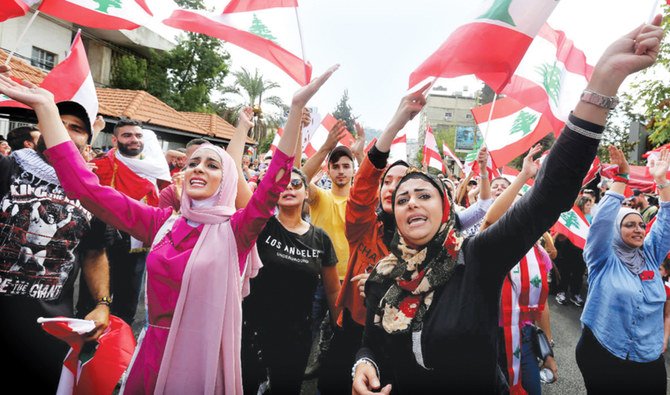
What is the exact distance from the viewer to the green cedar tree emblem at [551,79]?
10.6 feet

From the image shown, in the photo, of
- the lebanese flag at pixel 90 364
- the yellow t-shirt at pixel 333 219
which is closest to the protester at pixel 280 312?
the yellow t-shirt at pixel 333 219

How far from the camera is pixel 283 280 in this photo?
2631mm

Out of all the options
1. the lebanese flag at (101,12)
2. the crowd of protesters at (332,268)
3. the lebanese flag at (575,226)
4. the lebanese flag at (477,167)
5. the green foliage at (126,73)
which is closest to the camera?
the crowd of protesters at (332,268)

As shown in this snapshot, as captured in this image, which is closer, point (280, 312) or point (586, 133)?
point (586, 133)

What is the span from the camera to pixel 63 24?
15.0 m

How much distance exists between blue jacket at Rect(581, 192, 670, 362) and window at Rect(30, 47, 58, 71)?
17.0 m

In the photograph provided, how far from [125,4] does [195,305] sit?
2.52 metres

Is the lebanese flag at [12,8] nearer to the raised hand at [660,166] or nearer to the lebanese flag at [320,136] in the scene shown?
the raised hand at [660,166]

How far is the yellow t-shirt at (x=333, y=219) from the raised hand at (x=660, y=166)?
91.3 inches

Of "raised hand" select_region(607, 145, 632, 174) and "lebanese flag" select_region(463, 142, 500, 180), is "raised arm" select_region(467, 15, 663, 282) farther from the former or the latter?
"lebanese flag" select_region(463, 142, 500, 180)

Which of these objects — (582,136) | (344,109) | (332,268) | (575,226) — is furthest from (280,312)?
(344,109)

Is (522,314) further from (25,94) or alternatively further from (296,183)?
(25,94)

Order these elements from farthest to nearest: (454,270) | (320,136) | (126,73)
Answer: (126,73)
(320,136)
(454,270)

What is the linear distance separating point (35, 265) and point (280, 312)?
1403 millimetres
